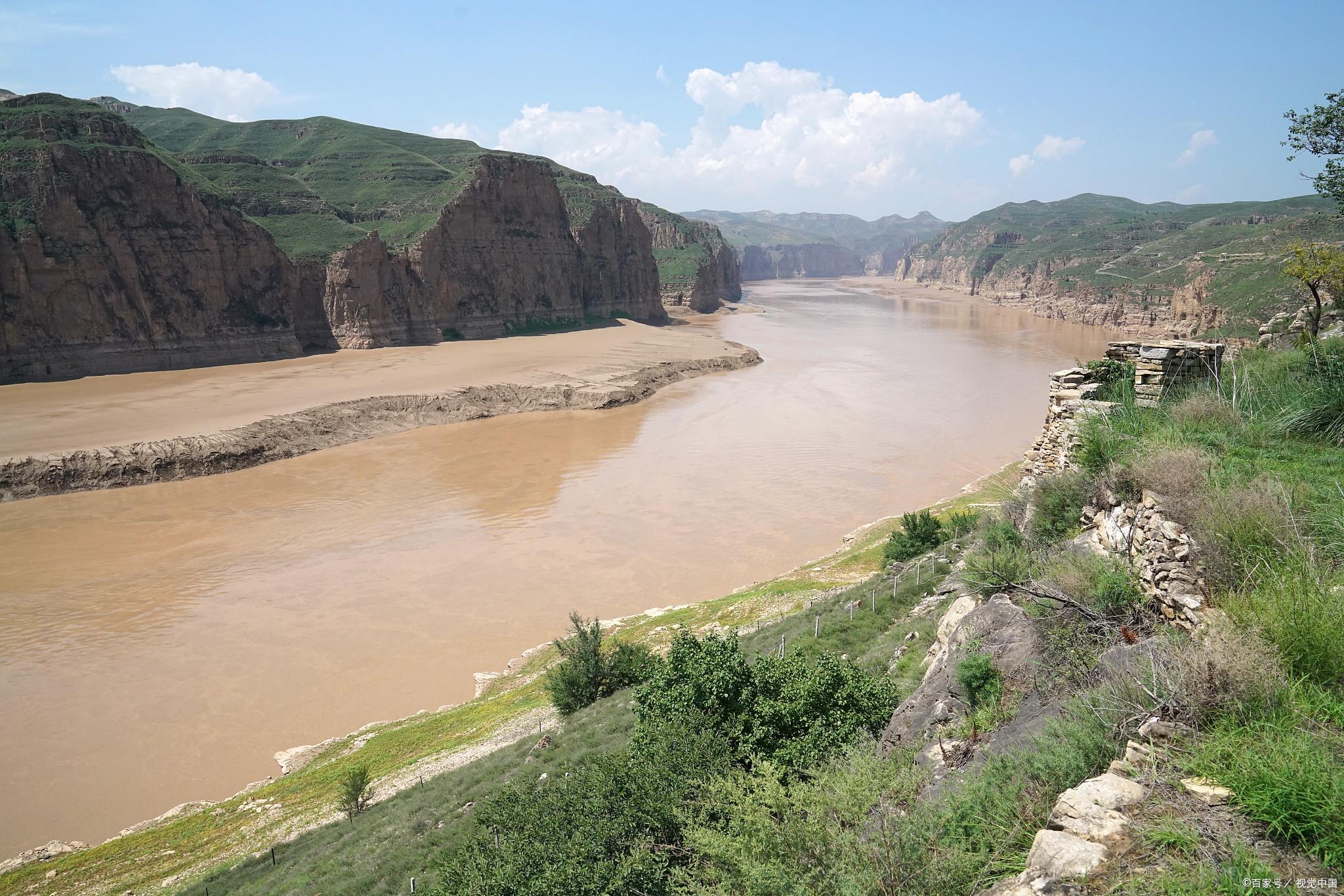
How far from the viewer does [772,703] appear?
10.1 metres

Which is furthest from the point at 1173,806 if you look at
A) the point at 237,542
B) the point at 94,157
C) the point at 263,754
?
the point at 94,157

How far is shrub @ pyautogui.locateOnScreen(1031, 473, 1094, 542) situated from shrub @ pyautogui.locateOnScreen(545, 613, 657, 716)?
8.63 metres

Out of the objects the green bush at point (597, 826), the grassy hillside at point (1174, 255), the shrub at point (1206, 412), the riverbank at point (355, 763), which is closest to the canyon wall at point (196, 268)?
the riverbank at point (355, 763)

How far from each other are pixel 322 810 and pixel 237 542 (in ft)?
67.6

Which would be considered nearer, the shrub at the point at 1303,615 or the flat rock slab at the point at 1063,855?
the flat rock slab at the point at 1063,855

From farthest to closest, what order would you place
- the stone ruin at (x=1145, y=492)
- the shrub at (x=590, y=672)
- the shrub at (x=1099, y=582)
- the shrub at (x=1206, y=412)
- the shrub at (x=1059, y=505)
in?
the shrub at (x=590, y=672)
the shrub at (x=1059, y=505)
the shrub at (x=1206, y=412)
the shrub at (x=1099, y=582)
the stone ruin at (x=1145, y=492)

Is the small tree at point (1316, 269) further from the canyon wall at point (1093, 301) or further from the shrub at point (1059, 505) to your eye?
the canyon wall at point (1093, 301)

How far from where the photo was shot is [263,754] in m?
17.3

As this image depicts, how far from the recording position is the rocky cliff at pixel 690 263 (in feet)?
438

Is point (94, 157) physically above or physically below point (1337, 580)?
above

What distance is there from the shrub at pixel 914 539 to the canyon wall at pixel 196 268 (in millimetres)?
63954

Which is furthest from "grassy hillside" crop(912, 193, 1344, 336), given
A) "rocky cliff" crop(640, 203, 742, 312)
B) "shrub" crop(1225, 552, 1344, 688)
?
"rocky cliff" crop(640, 203, 742, 312)

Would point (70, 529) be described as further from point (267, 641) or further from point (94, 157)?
point (94, 157)

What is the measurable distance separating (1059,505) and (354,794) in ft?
44.2
